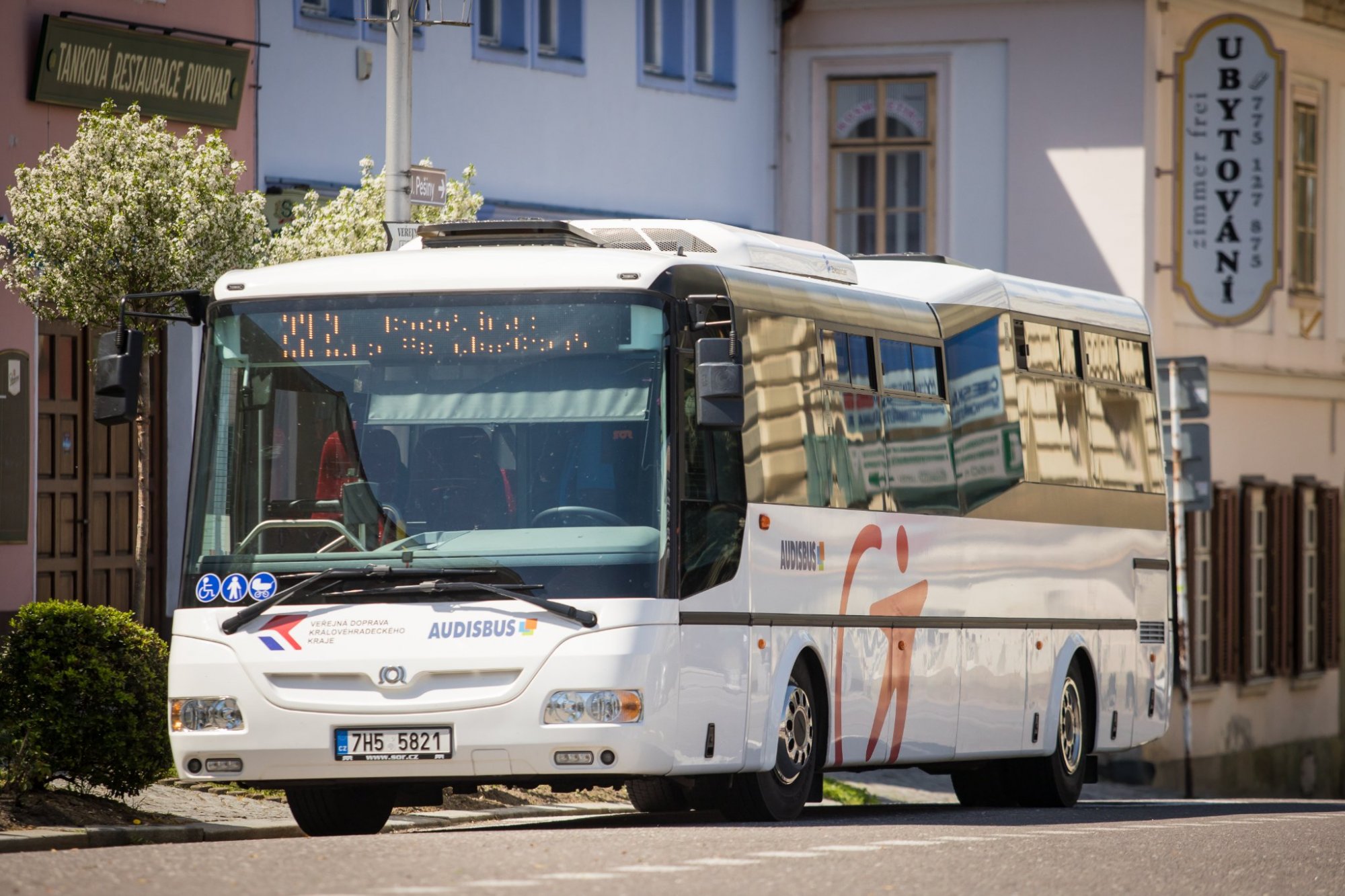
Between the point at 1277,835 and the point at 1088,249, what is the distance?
18433mm

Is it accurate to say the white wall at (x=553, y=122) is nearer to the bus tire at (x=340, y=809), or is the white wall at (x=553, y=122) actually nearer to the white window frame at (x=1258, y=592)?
the white window frame at (x=1258, y=592)

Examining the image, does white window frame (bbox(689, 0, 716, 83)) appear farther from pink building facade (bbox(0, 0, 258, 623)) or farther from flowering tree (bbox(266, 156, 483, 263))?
flowering tree (bbox(266, 156, 483, 263))

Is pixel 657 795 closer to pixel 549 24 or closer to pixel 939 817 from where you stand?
pixel 939 817

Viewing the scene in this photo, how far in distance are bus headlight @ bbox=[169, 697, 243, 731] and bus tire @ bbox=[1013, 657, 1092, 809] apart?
7.15m

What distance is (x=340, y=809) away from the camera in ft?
47.0

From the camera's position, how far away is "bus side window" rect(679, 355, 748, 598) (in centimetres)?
1301

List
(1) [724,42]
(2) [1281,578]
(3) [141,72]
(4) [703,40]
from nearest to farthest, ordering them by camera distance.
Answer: (3) [141,72], (4) [703,40], (1) [724,42], (2) [1281,578]

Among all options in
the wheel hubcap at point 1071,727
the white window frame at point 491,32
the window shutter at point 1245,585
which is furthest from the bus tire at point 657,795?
the window shutter at point 1245,585

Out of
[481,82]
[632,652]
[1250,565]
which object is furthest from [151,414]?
[1250,565]

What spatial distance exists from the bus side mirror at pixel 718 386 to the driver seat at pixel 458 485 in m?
1.00

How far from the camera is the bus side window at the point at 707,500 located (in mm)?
13008

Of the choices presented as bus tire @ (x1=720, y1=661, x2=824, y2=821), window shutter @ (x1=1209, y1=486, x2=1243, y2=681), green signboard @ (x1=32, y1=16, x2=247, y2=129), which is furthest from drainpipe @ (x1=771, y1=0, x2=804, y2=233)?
bus tire @ (x1=720, y1=661, x2=824, y2=821)

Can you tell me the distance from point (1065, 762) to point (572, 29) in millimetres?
11845

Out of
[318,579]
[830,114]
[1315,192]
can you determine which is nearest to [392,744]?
[318,579]
